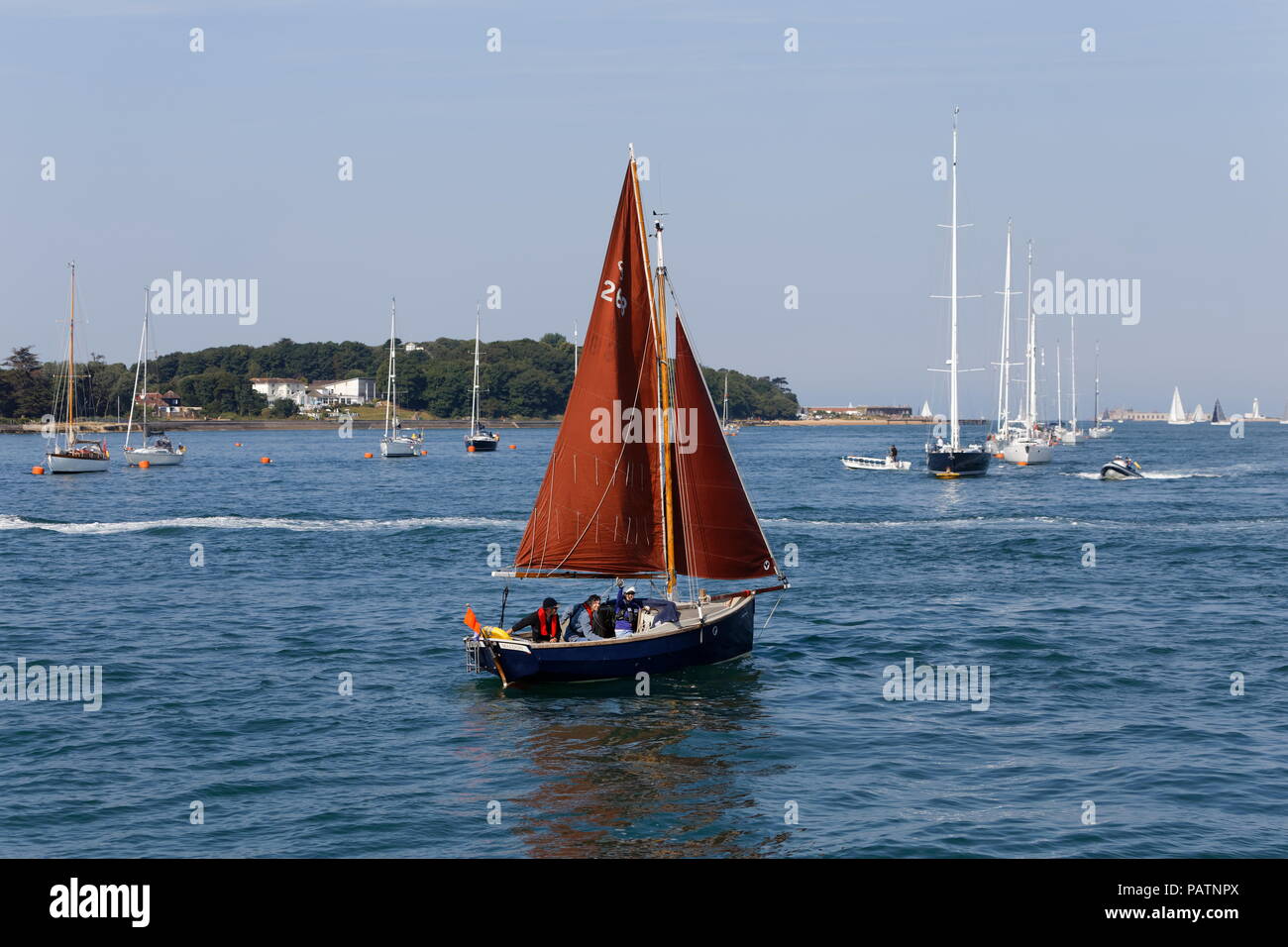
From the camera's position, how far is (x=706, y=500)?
30375mm

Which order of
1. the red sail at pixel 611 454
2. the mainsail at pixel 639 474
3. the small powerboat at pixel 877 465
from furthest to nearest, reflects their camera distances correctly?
the small powerboat at pixel 877 465
the mainsail at pixel 639 474
the red sail at pixel 611 454

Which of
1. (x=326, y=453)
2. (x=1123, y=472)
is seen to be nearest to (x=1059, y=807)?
(x=1123, y=472)

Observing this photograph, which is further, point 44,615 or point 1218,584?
point 1218,584

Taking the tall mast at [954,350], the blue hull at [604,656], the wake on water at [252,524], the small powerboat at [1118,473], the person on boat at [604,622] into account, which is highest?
the tall mast at [954,350]

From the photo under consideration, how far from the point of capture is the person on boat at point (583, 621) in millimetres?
27750

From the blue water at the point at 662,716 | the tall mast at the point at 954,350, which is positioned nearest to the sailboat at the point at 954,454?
the tall mast at the point at 954,350

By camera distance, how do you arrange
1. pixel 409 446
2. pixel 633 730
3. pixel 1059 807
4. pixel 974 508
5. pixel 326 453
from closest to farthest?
1. pixel 1059 807
2. pixel 633 730
3. pixel 974 508
4. pixel 409 446
5. pixel 326 453

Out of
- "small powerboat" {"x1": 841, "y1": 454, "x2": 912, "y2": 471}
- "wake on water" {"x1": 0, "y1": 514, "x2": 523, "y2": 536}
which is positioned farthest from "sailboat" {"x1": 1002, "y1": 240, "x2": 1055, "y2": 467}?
"wake on water" {"x1": 0, "y1": 514, "x2": 523, "y2": 536}

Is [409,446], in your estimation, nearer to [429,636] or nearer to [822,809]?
[429,636]

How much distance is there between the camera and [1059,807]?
807 inches

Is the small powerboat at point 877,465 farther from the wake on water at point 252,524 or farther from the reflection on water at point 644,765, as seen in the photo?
the reflection on water at point 644,765

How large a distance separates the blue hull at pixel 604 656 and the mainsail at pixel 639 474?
216cm

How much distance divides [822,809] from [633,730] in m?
5.65
